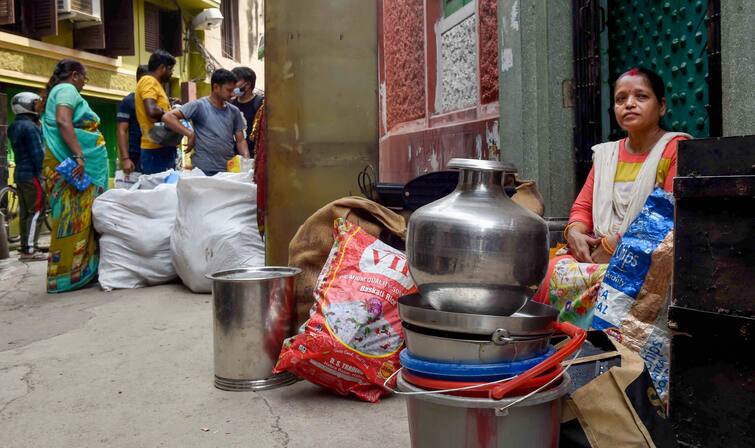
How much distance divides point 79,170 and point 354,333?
3717 mm

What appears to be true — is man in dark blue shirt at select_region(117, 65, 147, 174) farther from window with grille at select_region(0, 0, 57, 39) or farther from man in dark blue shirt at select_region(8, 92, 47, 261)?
window with grille at select_region(0, 0, 57, 39)

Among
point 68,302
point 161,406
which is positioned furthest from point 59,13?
point 161,406

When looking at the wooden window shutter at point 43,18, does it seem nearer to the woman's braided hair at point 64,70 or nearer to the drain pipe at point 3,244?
the drain pipe at point 3,244

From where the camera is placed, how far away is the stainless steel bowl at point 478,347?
1730 mm

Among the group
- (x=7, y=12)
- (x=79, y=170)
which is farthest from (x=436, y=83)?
(x=7, y=12)

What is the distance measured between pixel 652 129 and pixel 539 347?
161 cm

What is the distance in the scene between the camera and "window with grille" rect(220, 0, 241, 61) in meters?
22.6

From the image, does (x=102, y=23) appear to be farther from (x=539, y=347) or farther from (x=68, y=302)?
(x=539, y=347)

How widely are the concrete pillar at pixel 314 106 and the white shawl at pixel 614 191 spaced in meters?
1.54

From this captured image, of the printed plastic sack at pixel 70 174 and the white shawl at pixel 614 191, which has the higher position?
Answer: the printed plastic sack at pixel 70 174

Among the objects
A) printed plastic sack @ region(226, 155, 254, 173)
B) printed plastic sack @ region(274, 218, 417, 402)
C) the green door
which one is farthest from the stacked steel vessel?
printed plastic sack @ region(226, 155, 254, 173)

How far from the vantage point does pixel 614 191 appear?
3.12 m

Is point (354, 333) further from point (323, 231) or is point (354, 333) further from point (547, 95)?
point (547, 95)

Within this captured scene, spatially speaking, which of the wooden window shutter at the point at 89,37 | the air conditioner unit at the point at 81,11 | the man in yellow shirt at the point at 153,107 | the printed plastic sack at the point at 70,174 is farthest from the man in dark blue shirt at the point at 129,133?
the wooden window shutter at the point at 89,37
